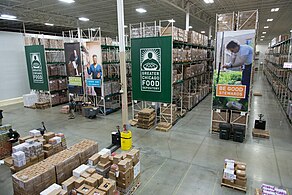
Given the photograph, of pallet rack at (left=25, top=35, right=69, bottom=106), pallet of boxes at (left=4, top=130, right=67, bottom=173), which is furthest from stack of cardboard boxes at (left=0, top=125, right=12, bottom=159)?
pallet rack at (left=25, top=35, right=69, bottom=106)

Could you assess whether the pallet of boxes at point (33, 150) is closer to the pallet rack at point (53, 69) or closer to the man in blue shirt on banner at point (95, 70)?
the man in blue shirt on banner at point (95, 70)

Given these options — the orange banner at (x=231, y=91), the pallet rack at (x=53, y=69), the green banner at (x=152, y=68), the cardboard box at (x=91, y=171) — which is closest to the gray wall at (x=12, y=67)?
the pallet rack at (x=53, y=69)

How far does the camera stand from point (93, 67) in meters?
10.2

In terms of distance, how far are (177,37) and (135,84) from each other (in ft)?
9.40

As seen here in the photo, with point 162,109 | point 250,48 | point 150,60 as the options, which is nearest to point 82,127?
point 162,109

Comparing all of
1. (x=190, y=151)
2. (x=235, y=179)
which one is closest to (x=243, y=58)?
(x=190, y=151)

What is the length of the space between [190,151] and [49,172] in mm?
4177

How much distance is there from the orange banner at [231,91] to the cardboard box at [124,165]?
469cm

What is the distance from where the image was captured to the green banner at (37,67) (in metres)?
12.0

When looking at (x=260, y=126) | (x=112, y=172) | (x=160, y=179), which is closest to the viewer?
(x=112, y=172)

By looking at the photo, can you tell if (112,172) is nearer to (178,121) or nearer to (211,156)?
(211,156)

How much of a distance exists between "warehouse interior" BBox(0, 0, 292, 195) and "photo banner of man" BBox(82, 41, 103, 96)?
0.26ft

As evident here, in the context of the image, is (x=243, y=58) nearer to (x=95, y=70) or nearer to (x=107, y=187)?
(x=107, y=187)

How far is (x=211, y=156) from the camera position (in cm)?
603
